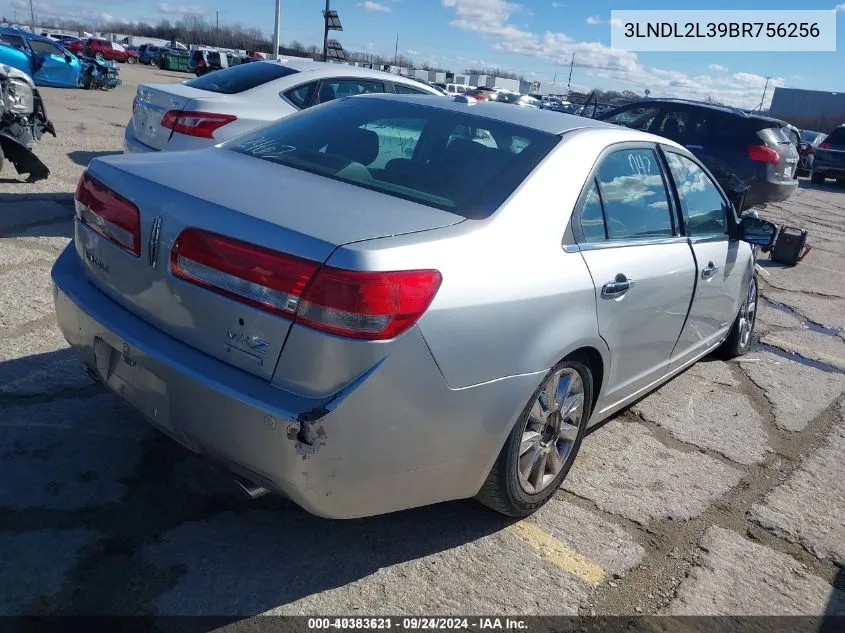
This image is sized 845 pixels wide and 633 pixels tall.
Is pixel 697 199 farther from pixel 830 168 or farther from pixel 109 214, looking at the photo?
pixel 830 168

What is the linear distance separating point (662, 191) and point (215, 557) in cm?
272

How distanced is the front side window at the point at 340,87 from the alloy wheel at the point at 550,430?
4.80m

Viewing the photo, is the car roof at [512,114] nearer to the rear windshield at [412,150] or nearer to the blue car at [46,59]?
the rear windshield at [412,150]

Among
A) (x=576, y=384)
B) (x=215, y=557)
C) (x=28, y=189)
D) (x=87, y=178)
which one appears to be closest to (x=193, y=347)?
(x=215, y=557)

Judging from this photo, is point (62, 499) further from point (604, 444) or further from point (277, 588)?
point (604, 444)

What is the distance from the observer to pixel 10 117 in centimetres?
720

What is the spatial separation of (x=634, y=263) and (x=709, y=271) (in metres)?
1.00

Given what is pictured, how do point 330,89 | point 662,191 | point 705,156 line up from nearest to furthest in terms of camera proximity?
point 662,191 < point 330,89 < point 705,156

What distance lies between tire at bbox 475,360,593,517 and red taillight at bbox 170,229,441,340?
0.74m

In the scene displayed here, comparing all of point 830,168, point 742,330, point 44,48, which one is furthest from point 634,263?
point 830,168

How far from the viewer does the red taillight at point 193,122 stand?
6.00 meters

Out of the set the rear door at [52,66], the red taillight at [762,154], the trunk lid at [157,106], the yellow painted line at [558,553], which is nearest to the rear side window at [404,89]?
the trunk lid at [157,106]

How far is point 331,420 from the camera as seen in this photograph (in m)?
2.10

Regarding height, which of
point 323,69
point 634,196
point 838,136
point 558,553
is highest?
point 323,69
